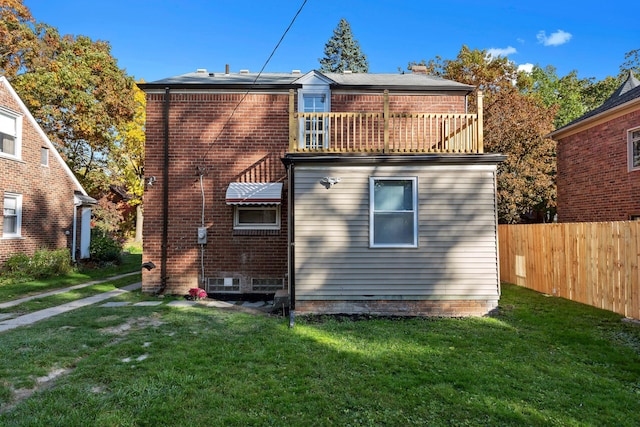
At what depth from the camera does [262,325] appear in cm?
629

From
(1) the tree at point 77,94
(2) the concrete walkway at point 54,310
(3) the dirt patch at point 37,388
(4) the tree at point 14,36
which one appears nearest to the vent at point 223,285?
(2) the concrete walkway at point 54,310

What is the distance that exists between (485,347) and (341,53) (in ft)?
143

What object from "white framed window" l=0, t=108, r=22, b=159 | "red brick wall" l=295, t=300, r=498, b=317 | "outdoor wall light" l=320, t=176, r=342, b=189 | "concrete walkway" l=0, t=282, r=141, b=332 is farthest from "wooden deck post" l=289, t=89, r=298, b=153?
"white framed window" l=0, t=108, r=22, b=159

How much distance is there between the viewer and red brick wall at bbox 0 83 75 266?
38.8ft

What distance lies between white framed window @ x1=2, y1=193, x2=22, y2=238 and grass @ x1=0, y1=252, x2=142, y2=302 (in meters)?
2.36

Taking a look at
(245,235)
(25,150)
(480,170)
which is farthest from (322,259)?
(25,150)

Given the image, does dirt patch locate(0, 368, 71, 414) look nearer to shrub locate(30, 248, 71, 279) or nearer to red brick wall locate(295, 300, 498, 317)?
red brick wall locate(295, 300, 498, 317)

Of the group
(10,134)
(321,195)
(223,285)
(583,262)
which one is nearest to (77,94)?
(10,134)

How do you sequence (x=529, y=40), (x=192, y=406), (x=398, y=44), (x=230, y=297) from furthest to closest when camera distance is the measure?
(x=529, y=40), (x=398, y=44), (x=230, y=297), (x=192, y=406)

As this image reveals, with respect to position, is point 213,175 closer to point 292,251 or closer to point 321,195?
point 292,251

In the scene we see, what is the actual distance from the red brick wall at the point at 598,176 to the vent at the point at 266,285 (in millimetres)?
11720

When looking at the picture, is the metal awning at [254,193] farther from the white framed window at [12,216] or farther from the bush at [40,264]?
the white framed window at [12,216]

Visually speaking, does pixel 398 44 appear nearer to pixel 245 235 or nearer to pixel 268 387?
pixel 245 235

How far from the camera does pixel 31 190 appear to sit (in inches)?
503
